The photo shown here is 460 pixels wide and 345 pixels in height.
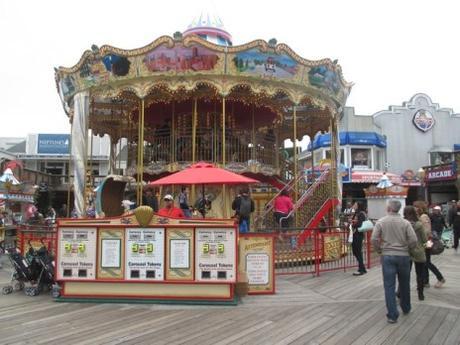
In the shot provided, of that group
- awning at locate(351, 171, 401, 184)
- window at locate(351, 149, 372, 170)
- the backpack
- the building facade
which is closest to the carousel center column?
the backpack

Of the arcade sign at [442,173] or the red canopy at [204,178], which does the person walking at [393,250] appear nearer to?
the red canopy at [204,178]

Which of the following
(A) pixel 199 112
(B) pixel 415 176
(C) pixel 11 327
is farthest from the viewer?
(B) pixel 415 176

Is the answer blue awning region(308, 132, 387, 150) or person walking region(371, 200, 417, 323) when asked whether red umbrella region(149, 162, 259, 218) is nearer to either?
person walking region(371, 200, 417, 323)

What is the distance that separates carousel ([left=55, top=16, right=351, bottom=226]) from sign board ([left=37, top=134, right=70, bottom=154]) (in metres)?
24.1

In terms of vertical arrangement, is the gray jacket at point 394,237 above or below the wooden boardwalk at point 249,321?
above

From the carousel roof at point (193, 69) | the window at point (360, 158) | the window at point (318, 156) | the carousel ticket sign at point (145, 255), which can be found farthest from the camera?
the window at point (318, 156)

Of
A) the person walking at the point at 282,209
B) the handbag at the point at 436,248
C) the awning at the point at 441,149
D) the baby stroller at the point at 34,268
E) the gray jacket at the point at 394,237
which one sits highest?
the awning at the point at 441,149

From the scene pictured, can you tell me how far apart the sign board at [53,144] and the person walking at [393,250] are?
132 feet

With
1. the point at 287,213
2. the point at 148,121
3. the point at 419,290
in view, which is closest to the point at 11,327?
the point at 419,290

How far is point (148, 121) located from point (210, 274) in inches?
477

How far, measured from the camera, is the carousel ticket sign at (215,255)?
7008mm

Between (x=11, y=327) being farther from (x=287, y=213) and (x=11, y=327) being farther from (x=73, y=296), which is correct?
(x=287, y=213)

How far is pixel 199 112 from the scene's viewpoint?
16516 millimetres

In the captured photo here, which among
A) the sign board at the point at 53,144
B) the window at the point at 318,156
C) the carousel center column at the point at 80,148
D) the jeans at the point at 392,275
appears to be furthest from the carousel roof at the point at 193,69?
the sign board at the point at 53,144
